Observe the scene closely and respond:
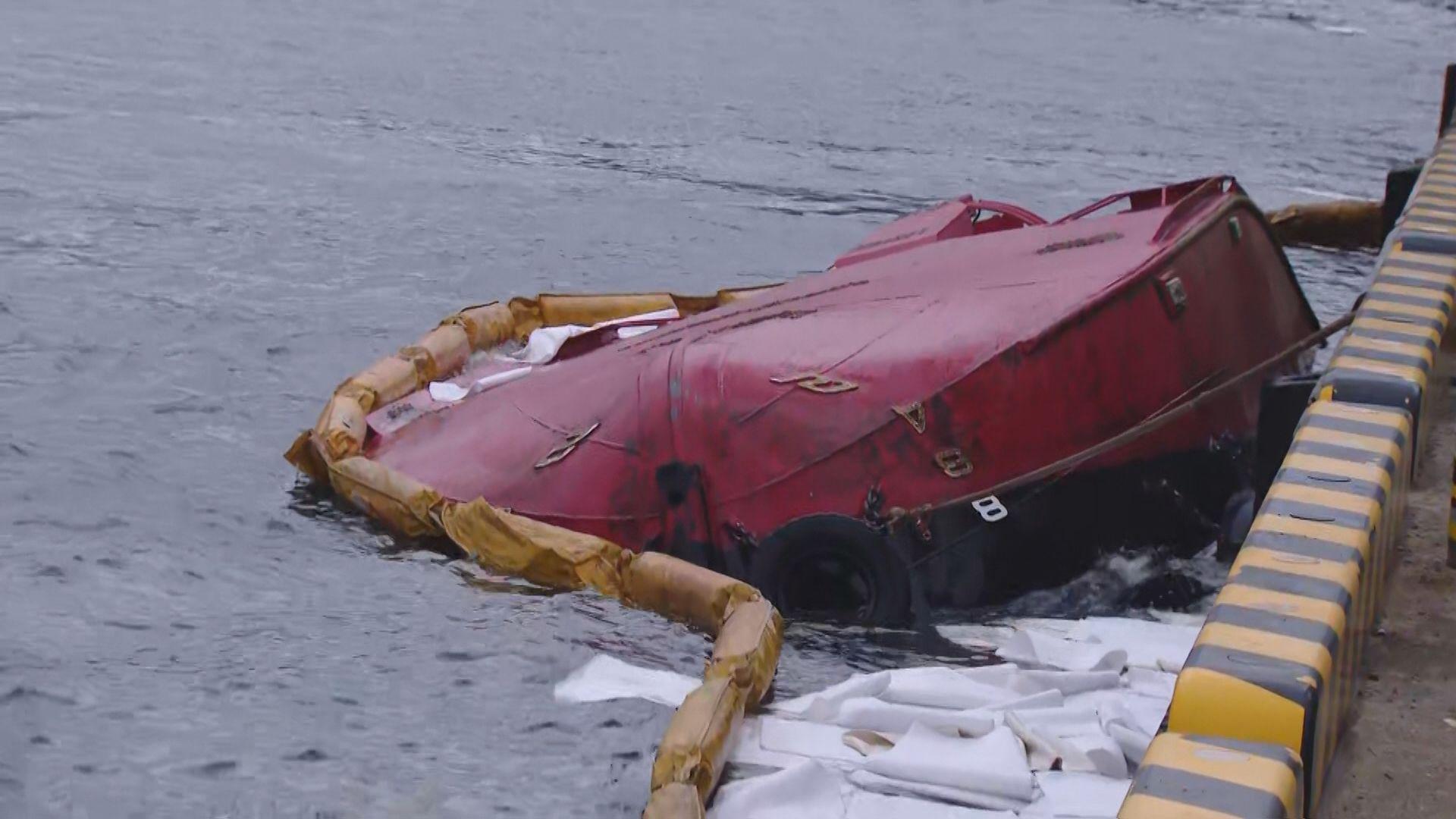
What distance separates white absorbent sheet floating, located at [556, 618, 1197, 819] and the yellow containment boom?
0.58 feet

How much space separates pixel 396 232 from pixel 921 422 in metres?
8.36

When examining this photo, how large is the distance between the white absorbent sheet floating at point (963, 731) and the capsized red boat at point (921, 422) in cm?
56

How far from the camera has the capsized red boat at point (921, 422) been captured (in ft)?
22.2

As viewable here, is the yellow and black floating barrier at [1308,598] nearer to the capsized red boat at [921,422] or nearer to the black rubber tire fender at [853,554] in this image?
the capsized red boat at [921,422]

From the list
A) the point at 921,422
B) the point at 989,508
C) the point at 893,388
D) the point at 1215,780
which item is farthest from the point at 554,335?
the point at 1215,780

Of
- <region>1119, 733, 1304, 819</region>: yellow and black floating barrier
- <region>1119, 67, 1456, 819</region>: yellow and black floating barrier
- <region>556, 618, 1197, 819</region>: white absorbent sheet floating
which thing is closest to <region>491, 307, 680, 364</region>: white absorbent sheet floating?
<region>556, 618, 1197, 819</region>: white absorbent sheet floating

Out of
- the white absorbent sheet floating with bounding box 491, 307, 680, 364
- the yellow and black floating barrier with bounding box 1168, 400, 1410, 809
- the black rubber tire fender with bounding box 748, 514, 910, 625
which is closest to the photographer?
the yellow and black floating barrier with bounding box 1168, 400, 1410, 809

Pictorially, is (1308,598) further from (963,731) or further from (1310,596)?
(963,731)

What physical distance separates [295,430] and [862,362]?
13.6ft

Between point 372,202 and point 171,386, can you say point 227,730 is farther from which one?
point 372,202

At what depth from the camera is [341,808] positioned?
572 cm

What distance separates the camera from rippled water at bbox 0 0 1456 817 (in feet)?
20.7

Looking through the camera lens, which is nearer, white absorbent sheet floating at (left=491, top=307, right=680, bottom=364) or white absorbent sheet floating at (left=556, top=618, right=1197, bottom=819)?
white absorbent sheet floating at (left=556, top=618, right=1197, bottom=819)

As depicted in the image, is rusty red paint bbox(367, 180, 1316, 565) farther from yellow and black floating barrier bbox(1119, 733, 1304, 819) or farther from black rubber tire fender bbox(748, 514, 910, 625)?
yellow and black floating barrier bbox(1119, 733, 1304, 819)
